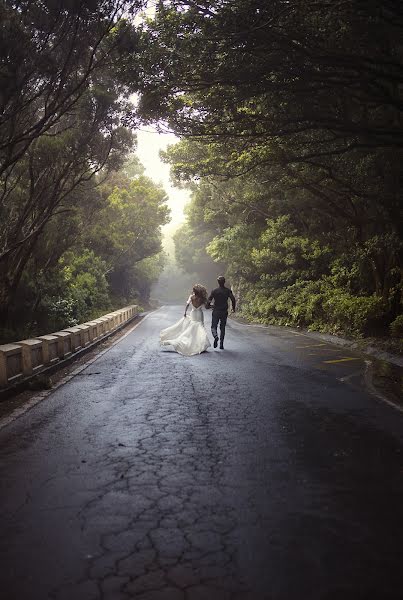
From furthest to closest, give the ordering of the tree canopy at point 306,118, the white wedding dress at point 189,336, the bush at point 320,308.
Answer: the bush at point 320,308
the white wedding dress at point 189,336
the tree canopy at point 306,118

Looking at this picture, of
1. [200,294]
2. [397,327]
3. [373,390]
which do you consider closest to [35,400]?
[373,390]

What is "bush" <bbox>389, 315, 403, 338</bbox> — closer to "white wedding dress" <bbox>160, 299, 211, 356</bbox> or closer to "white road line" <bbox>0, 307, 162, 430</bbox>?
"white wedding dress" <bbox>160, 299, 211, 356</bbox>

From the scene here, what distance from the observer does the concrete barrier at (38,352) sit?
8172 millimetres

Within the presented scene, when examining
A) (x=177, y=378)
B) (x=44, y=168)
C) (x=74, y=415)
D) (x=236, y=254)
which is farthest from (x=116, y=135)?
(x=236, y=254)

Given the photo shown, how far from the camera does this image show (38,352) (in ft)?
32.3

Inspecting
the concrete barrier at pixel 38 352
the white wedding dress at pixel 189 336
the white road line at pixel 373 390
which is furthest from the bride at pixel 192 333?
the white road line at pixel 373 390

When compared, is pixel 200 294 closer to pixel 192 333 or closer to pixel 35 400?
pixel 192 333

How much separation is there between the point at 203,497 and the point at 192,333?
944 centimetres

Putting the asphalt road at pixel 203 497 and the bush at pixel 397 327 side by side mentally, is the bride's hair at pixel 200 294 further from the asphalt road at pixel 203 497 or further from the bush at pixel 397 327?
the asphalt road at pixel 203 497

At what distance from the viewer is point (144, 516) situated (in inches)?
141

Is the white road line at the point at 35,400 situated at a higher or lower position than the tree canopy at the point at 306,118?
lower

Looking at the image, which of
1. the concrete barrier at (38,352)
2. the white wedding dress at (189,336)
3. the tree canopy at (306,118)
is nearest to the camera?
the concrete barrier at (38,352)

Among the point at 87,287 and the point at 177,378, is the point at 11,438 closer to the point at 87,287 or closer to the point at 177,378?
the point at 177,378

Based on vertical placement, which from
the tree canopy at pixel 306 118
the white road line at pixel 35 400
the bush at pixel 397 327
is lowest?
the white road line at pixel 35 400
